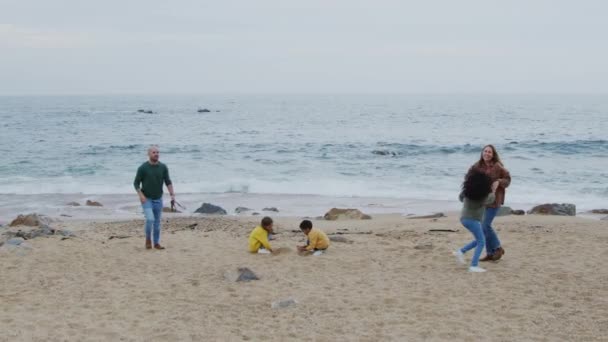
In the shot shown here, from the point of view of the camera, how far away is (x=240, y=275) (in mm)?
8328

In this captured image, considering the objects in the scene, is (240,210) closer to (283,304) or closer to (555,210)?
(555,210)

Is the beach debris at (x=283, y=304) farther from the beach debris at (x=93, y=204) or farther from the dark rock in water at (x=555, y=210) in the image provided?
the beach debris at (x=93, y=204)

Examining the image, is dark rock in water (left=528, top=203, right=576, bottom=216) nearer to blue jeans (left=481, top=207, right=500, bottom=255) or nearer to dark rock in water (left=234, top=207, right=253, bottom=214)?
blue jeans (left=481, top=207, right=500, bottom=255)

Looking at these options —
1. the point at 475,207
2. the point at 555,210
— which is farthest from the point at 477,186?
the point at 555,210

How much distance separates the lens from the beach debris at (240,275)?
827 cm

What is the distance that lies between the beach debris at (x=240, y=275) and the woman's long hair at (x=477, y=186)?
308 centimetres

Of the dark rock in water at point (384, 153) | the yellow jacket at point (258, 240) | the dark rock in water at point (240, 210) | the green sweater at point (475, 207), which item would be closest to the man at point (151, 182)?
the yellow jacket at point (258, 240)

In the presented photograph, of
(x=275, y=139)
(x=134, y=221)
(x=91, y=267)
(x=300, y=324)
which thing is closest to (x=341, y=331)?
(x=300, y=324)

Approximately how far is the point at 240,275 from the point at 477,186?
3.38m

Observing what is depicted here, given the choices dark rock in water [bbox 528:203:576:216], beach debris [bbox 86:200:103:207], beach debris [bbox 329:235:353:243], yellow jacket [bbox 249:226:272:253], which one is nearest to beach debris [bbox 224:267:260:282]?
yellow jacket [bbox 249:226:272:253]

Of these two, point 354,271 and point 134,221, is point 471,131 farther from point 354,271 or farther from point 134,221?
point 354,271

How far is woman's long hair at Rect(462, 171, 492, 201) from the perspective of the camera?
7945mm

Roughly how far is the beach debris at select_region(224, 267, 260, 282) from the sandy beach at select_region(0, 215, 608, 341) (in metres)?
0.15

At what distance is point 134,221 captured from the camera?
14.0m
